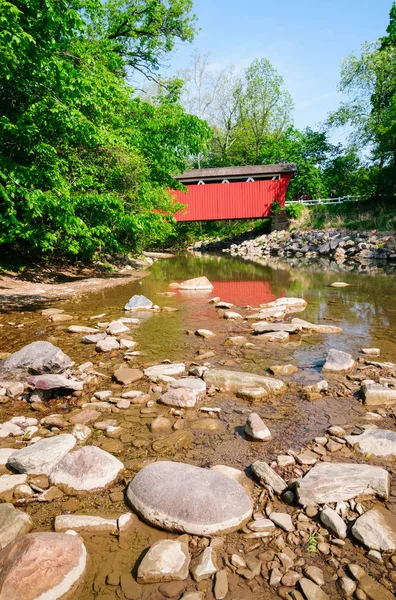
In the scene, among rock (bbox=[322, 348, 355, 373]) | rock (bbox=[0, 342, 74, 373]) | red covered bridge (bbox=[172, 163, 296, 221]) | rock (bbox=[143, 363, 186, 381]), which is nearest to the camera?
rock (bbox=[0, 342, 74, 373])

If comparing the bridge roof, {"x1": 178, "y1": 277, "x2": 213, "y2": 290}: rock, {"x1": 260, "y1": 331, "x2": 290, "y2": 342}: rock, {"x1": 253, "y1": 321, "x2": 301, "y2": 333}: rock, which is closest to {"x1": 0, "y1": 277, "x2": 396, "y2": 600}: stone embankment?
{"x1": 260, "y1": 331, "x2": 290, "y2": 342}: rock

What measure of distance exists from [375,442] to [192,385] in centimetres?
191

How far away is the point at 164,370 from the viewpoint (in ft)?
15.0

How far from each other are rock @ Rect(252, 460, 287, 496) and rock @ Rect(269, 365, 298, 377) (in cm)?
200

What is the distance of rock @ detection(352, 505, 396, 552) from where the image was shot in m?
1.98

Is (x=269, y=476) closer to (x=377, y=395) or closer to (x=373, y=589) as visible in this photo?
(x=373, y=589)

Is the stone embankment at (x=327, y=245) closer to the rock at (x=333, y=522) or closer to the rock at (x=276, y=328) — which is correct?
the rock at (x=276, y=328)

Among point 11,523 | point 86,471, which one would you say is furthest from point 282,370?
point 11,523

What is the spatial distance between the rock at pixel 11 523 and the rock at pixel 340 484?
5.63 feet

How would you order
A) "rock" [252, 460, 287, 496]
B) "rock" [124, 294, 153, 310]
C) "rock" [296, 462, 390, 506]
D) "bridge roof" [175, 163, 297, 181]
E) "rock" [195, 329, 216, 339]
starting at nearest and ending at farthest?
"rock" [296, 462, 390, 506] → "rock" [252, 460, 287, 496] → "rock" [195, 329, 216, 339] → "rock" [124, 294, 153, 310] → "bridge roof" [175, 163, 297, 181]

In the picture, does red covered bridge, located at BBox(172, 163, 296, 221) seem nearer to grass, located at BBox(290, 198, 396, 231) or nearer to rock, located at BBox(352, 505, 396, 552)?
grass, located at BBox(290, 198, 396, 231)

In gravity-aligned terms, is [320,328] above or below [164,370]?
below

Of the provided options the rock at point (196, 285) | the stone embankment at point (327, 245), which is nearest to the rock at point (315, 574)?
the rock at point (196, 285)

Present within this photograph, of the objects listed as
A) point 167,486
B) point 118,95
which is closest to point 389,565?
point 167,486
